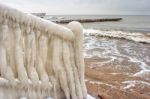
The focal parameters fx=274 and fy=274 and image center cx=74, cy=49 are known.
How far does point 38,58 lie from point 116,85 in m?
3.19

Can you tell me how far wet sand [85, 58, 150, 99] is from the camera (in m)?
5.38

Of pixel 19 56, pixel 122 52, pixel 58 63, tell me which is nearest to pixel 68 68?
pixel 58 63

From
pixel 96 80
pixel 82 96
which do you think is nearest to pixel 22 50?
pixel 82 96

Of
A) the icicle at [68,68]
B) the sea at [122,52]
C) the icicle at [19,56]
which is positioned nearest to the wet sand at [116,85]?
the sea at [122,52]

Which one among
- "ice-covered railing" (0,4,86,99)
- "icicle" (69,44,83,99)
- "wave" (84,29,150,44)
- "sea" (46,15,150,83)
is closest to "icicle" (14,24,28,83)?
"ice-covered railing" (0,4,86,99)

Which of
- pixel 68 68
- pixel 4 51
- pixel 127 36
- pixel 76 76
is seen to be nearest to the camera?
pixel 4 51

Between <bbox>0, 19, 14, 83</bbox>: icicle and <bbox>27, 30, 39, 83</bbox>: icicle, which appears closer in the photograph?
<bbox>0, 19, 14, 83</bbox>: icicle

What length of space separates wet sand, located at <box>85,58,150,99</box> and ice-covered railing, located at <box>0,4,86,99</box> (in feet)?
4.01

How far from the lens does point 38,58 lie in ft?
11.5

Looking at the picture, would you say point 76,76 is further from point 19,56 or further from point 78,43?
point 19,56

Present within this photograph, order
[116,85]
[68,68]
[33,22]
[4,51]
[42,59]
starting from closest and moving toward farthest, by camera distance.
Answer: [4,51] → [33,22] → [42,59] → [68,68] → [116,85]

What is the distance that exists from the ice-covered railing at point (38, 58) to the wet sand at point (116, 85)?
122cm

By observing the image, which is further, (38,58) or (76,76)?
(76,76)

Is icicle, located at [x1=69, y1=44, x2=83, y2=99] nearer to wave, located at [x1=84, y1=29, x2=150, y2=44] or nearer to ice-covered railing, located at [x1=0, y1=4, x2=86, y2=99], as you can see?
ice-covered railing, located at [x1=0, y1=4, x2=86, y2=99]
